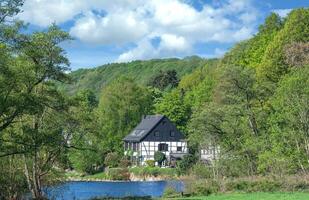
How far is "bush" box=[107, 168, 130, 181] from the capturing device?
2741 inches

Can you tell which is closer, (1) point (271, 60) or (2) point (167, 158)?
(1) point (271, 60)

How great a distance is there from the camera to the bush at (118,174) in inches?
2741

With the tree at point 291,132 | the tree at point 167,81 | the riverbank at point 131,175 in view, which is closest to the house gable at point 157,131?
the riverbank at point 131,175

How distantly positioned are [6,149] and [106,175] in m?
49.2

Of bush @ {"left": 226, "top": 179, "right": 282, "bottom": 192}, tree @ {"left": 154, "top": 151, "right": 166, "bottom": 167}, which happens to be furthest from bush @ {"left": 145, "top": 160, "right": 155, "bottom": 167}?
bush @ {"left": 226, "top": 179, "right": 282, "bottom": 192}

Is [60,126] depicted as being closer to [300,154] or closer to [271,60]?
[300,154]

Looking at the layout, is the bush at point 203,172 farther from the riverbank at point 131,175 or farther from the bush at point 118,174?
the bush at point 118,174

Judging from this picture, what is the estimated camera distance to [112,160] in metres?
76.6

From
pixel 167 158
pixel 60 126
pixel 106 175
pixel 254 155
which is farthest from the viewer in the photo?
pixel 167 158

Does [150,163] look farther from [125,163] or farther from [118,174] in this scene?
[118,174]

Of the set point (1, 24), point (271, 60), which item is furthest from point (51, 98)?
point (271, 60)

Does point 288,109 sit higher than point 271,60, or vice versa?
point 271,60

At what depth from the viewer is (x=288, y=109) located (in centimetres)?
3419

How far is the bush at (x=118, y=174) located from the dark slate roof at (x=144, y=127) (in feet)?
32.8
